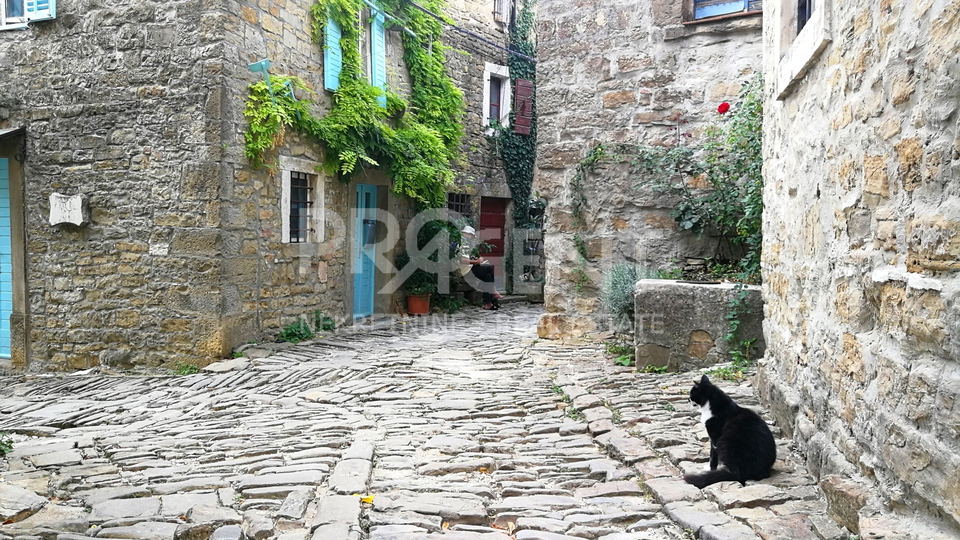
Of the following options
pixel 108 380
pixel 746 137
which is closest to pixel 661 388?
pixel 746 137

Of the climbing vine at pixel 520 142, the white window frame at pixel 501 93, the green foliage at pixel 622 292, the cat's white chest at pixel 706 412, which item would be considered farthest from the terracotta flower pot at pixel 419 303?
the cat's white chest at pixel 706 412

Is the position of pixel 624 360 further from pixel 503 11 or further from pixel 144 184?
pixel 503 11

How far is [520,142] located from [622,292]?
814cm

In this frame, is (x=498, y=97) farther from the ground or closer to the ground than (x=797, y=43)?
farther from the ground

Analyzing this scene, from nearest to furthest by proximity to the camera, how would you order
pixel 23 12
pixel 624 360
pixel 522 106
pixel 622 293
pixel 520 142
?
pixel 624 360 → pixel 622 293 → pixel 23 12 → pixel 522 106 → pixel 520 142

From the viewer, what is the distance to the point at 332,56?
973 cm

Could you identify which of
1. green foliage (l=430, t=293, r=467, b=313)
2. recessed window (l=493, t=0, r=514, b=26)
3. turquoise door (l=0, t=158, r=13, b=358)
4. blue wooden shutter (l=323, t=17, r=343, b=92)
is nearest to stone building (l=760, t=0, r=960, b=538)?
blue wooden shutter (l=323, t=17, r=343, b=92)

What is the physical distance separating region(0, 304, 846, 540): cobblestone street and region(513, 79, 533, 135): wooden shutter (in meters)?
7.96

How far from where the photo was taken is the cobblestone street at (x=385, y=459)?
3.11 m

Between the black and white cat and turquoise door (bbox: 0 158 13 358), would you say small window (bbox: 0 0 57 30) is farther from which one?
the black and white cat

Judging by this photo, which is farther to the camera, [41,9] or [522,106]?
[522,106]

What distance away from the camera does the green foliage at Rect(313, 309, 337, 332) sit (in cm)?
977

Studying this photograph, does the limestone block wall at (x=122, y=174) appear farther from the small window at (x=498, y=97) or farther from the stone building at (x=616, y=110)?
the small window at (x=498, y=97)

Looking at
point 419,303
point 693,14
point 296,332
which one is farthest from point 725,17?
point 419,303
